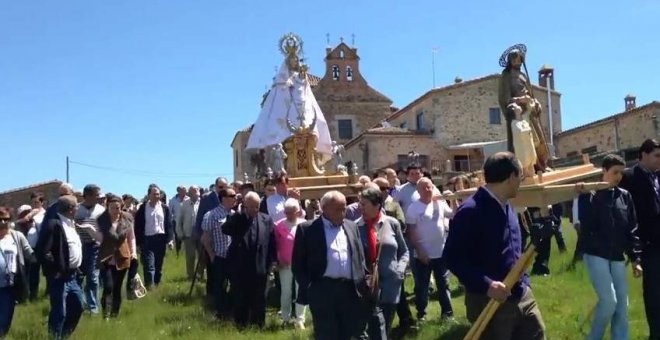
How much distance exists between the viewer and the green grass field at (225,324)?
844cm

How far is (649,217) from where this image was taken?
757 centimetres

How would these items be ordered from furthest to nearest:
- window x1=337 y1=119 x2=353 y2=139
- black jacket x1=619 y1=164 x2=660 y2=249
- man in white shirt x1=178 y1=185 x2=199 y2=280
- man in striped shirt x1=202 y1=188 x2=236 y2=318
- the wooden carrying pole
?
window x1=337 y1=119 x2=353 y2=139
man in white shirt x1=178 y1=185 x2=199 y2=280
man in striped shirt x1=202 y1=188 x2=236 y2=318
black jacket x1=619 y1=164 x2=660 y2=249
the wooden carrying pole

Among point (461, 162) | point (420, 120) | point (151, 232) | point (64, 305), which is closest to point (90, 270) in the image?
point (64, 305)

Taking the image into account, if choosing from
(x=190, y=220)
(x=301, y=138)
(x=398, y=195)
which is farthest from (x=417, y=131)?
(x=398, y=195)

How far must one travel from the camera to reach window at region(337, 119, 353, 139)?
54969 mm

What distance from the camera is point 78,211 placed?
10.4 metres

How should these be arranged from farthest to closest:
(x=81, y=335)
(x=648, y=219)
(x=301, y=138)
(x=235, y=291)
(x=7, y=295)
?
(x=301, y=138) < (x=235, y=291) < (x=81, y=335) < (x=7, y=295) < (x=648, y=219)

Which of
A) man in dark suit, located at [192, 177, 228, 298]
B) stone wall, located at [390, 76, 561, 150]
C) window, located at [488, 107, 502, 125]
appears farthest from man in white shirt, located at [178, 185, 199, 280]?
window, located at [488, 107, 502, 125]

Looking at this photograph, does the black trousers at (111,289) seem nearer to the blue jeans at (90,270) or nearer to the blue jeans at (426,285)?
the blue jeans at (90,270)

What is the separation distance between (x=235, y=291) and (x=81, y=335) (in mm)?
1912

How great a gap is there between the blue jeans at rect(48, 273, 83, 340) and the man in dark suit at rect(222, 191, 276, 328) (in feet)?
6.17

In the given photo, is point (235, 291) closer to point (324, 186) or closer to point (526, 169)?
point (526, 169)

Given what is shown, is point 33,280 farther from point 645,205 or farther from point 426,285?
point 645,205

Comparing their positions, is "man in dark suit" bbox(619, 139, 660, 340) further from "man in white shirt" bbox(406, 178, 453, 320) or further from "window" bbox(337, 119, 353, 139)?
"window" bbox(337, 119, 353, 139)
